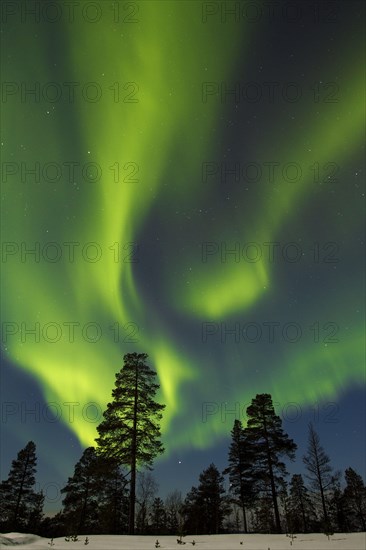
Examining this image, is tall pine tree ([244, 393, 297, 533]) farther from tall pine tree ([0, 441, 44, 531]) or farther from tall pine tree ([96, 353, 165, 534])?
tall pine tree ([0, 441, 44, 531])

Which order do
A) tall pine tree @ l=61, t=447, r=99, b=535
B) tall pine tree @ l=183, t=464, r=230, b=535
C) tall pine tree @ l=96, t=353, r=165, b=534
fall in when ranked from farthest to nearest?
tall pine tree @ l=183, t=464, r=230, b=535 < tall pine tree @ l=61, t=447, r=99, b=535 < tall pine tree @ l=96, t=353, r=165, b=534

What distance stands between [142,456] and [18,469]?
26.0 m

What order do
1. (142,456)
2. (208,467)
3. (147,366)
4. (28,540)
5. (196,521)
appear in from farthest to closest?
(208,467), (196,521), (147,366), (142,456), (28,540)

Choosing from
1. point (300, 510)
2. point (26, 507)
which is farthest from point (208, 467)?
point (26, 507)

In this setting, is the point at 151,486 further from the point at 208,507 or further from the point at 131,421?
the point at 131,421

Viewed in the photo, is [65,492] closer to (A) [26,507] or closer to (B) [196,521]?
(A) [26,507]

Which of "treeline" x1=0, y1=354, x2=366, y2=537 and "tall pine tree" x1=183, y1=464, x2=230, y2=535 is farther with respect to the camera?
"tall pine tree" x1=183, y1=464, x2=230, y2=535

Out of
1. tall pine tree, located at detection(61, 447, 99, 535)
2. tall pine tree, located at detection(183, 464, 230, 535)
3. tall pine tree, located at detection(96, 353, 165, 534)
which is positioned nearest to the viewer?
tall pine tree, located at detection(96, 353, 165, 534)

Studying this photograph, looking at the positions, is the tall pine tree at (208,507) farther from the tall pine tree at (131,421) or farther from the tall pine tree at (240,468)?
the tall pine tree at (131,421)

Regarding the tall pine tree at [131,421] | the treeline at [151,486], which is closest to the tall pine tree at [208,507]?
the treeline at [151,486]

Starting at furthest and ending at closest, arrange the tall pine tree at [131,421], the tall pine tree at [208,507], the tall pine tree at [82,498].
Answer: the tall pine tree at [208,507] → the tall pine tree at [82,498] → the tall pine tree at [131,421]

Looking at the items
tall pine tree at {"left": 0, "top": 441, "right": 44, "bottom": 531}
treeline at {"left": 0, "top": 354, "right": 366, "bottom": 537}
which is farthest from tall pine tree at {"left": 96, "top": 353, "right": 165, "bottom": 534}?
tall pine tree at {"left": 0, "top": 441, "right": 44, "bottom": 531}

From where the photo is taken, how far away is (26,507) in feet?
137

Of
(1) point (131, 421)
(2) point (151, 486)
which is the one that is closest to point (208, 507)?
(2) point (151, 486)
